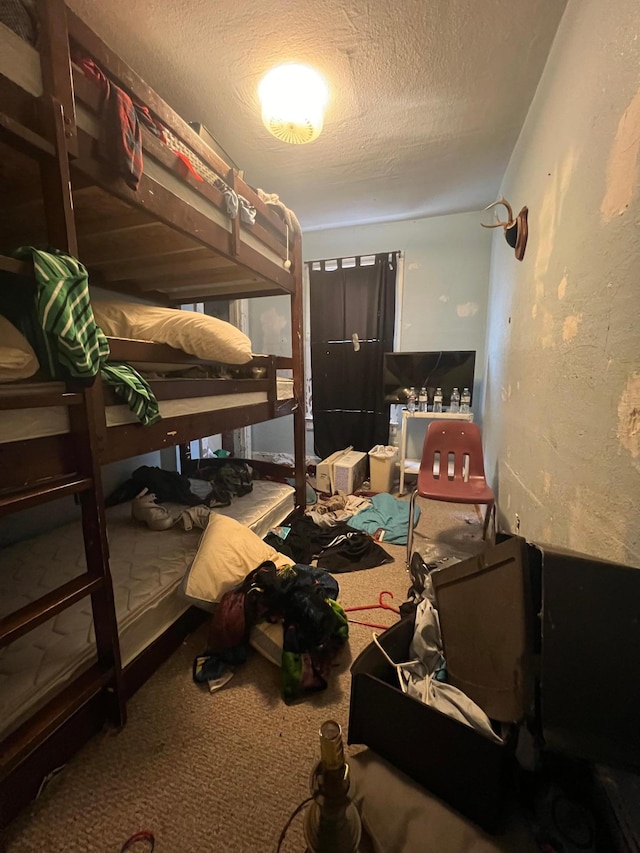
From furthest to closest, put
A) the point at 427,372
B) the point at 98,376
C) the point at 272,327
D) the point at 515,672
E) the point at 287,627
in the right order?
the point at 272,327, the point at 427,372, the point at 287,627, the point at 98,376, the point at 515,672

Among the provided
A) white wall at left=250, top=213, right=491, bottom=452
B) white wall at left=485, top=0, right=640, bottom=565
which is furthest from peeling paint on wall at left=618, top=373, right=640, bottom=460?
white wall at left=250, top=213, right=491, bottom=452

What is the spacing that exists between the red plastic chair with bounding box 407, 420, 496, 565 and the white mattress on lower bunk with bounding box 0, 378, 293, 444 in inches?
48.5

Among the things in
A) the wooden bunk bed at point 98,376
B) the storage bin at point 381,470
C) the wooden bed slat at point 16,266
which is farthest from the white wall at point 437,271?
the wooden bed slat at point 16,266

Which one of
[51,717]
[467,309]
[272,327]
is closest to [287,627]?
[51,717]

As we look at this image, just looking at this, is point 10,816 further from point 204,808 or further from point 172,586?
point 172,586

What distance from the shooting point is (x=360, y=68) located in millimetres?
1528

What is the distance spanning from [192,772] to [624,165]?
76.4 inches

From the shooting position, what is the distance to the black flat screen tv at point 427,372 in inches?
115

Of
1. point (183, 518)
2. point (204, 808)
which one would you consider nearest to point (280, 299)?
point (183, 518)

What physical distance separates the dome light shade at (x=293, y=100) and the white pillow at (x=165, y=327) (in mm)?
1109

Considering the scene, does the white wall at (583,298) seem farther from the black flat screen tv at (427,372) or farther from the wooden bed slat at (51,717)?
the wooden bed slat at (51,717)

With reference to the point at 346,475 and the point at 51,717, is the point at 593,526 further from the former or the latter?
the point at 346,475

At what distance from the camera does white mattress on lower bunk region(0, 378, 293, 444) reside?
0.78 metres

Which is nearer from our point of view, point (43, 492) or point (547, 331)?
point (43, 492)
